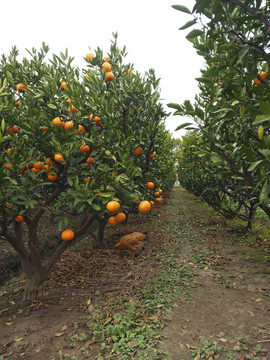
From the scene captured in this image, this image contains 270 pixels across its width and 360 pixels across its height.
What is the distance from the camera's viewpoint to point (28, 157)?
11.6ft

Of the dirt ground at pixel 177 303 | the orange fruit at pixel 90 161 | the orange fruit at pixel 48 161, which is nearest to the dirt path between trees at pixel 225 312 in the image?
the dirt ground at pixel 177 303

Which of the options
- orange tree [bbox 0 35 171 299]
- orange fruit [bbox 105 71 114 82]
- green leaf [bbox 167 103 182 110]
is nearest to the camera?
green leaf [bbox 167 103 182 110]

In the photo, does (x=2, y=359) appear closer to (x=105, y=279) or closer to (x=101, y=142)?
(x=105, y=279)

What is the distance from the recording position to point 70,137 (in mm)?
3664

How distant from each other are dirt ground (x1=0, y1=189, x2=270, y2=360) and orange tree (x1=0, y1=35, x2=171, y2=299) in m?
0.64

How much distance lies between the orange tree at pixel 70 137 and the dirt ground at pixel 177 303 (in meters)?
0.64

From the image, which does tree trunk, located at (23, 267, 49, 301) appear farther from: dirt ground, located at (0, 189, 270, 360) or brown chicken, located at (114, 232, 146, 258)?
brown chicken, located at (114, 232, 146, 258)

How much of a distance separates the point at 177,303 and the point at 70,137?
117 inches

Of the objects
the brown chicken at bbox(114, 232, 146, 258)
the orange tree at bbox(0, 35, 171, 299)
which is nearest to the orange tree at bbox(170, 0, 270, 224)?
the orange tree at bbox(0, 35, 171, 299)

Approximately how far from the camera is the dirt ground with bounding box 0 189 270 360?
9.00 feet

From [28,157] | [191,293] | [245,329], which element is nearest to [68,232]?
[28,157]

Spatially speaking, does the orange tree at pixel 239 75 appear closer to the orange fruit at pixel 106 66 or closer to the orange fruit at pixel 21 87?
the orange fruit at pixel 106 66

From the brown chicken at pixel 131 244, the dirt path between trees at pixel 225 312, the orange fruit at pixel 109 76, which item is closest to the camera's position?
the dirt path between trees at pixel 225 312

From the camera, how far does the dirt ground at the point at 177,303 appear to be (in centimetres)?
274
